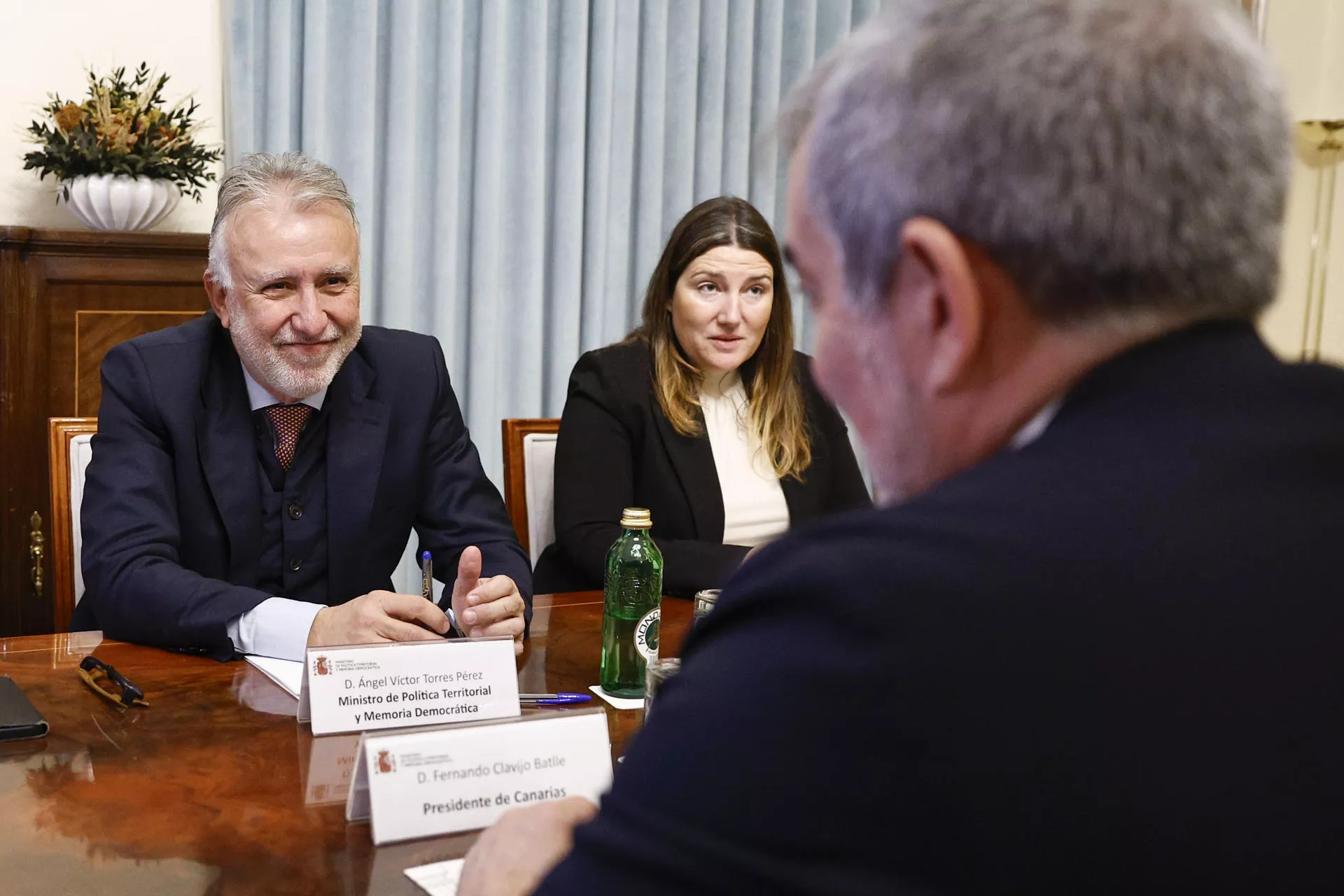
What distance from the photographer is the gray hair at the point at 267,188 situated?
6.94 feet

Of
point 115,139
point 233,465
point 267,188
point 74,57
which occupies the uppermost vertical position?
point 74,57

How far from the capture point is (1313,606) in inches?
22.3

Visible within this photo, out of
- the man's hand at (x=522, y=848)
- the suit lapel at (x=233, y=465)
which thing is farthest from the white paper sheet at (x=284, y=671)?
the man's hand at (x=522, y=848)

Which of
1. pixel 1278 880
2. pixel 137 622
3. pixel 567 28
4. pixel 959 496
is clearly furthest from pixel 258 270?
pixel 567 28

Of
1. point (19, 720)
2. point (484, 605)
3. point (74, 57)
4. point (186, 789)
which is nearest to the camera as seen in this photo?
point (186, 789)

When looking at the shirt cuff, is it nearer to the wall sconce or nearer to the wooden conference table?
the wooden conference table

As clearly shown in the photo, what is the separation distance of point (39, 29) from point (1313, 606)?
375cm

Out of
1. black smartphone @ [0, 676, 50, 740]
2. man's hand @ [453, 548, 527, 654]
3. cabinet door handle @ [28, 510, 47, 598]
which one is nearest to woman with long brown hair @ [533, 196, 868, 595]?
man's hand @ [453, 548, 527, 654]

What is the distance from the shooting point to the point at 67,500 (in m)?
2.18

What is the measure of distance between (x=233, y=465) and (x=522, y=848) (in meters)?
1.45

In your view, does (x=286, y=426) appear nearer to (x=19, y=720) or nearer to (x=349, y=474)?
(x=349, y=474)

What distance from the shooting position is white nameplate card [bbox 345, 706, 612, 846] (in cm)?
107

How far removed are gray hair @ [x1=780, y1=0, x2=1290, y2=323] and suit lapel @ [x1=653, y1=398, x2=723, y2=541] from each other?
2073mm

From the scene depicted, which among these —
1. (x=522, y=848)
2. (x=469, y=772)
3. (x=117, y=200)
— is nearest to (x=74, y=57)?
(x=117, y=200)
